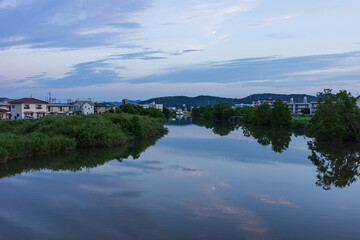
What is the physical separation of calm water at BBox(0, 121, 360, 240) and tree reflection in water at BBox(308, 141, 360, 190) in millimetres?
71

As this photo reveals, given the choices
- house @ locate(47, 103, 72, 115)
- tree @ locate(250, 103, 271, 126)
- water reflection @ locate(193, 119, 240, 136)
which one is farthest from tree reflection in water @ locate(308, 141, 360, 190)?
house @ locate(47, 103, 72, 115)

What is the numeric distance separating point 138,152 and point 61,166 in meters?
7.10

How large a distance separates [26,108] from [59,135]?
107 feet

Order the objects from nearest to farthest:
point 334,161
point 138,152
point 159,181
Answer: point 159,181
point 334,161
point 138,152

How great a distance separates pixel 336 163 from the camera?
19.0m

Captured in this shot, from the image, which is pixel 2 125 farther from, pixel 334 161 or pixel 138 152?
pixel 334 161

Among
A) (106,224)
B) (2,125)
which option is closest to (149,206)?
(106,224)

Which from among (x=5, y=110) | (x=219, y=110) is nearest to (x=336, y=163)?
(x=5, y=110)

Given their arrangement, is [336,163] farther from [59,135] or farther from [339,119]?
[59,135]

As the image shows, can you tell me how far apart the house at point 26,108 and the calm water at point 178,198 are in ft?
116

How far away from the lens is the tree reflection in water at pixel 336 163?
1466 centimetres

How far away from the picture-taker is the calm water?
8.45 meters

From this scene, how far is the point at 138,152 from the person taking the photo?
23.4 m

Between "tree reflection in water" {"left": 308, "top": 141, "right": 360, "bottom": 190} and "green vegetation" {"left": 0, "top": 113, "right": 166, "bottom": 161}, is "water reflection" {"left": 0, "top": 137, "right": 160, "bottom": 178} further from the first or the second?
"tree reflection in water" {"left": 308, "top": 141, "right": 360, "bottom": 190}
